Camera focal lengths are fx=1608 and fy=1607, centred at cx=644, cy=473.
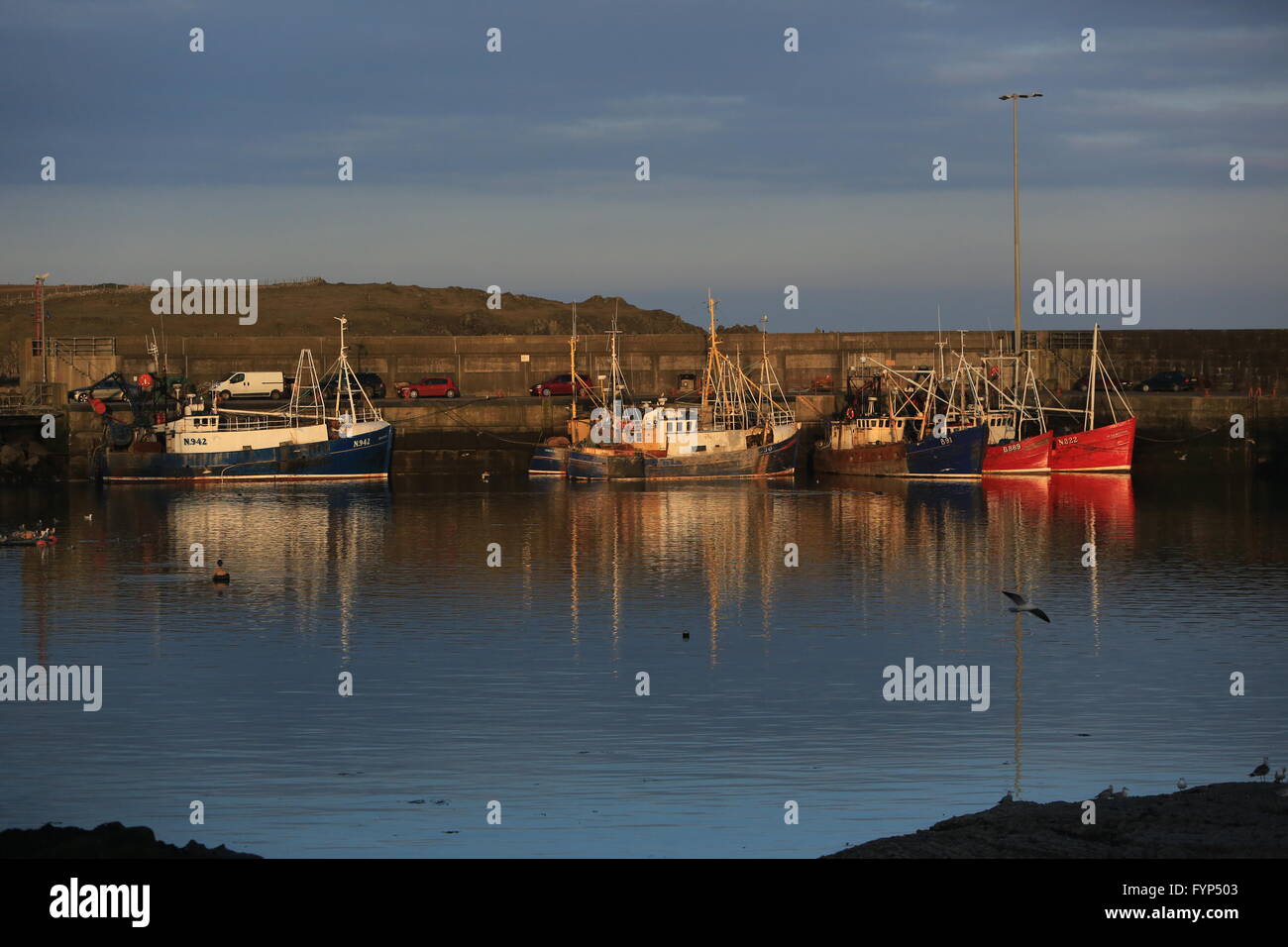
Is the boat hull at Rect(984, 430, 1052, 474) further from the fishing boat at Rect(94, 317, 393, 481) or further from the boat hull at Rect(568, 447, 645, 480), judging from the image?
the fishing boat at Rect(94, 317, 393, 481)

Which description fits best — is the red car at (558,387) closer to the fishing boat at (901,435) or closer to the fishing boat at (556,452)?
the fishing boat at (556,452)

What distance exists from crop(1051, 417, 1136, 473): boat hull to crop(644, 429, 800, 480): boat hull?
12469mm

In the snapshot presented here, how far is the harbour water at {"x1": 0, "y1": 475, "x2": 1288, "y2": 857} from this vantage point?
17.0 m

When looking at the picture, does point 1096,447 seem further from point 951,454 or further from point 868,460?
point 868,460

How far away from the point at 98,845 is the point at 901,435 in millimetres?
62832

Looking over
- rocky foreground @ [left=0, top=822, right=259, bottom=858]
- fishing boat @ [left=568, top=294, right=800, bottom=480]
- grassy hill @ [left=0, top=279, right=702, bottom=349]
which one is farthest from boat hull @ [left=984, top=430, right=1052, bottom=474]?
rocky foreground @ [left=0, top=822, right=259, bottom=858]

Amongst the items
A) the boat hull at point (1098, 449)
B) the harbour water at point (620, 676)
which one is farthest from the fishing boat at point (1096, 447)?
the harbour water at point (620, 676)

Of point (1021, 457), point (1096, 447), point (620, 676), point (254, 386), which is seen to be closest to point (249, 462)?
point (254, 386)

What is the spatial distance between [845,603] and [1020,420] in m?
43.8

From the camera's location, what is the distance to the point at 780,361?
84.1m

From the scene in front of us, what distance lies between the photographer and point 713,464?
7106 centimetres

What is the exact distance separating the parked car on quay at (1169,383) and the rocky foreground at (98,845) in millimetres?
72553
